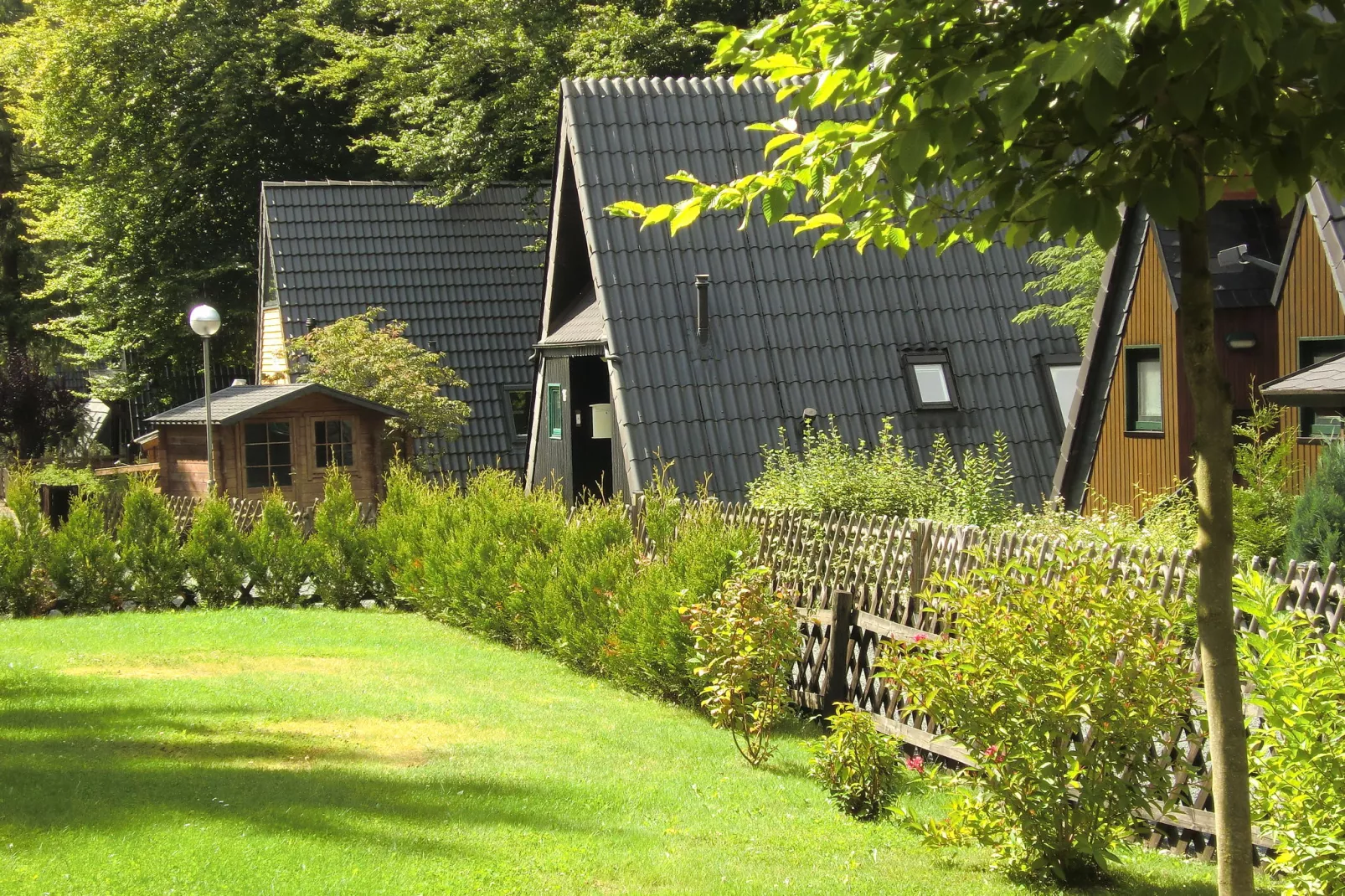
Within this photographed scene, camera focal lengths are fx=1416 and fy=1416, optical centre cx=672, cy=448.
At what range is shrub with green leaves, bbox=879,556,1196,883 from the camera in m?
6.09

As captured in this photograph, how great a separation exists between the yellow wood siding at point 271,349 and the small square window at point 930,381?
57.3 feet

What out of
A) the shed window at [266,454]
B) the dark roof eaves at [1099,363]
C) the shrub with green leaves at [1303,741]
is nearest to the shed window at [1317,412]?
the dark roof eaves at [1099,363]

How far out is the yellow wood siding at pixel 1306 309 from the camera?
594 inches

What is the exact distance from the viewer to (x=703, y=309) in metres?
19.9

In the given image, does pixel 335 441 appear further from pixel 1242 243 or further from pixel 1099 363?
pixel 1242 243

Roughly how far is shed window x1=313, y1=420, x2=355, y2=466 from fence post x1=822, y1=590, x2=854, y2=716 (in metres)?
17.7

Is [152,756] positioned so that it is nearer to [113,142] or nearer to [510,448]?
[510,448]

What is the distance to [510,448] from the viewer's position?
32.6 m

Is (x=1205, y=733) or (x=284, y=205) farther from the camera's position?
(x=284, y=205)

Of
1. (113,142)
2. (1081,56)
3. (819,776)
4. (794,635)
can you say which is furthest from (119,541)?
(113,142)

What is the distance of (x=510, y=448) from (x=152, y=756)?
936 inches

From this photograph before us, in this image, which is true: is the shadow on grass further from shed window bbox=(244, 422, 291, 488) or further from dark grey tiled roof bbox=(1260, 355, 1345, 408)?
shed window bbox=(244, 422, 291, 488)

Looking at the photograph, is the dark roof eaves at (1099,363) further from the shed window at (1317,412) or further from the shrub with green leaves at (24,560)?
the shrub with green leaves at (24,560)

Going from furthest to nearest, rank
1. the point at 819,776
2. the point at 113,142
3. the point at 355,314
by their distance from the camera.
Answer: the point at 113,142 → the point at 355,314 → the point at 819,776
